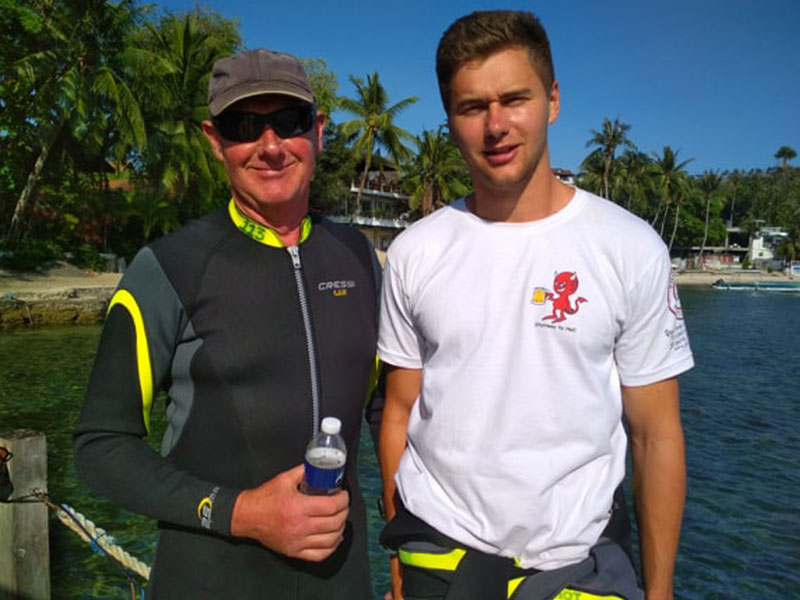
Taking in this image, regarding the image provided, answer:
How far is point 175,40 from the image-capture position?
31.1 meters

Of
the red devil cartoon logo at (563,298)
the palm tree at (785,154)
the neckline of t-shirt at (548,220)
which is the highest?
the palm tree at (785,154)

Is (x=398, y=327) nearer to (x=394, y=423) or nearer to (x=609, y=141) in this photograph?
(x=394, y=423)

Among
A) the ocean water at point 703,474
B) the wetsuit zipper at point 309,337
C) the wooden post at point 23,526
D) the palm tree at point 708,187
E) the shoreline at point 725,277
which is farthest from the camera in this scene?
the palm tree at point 708,187

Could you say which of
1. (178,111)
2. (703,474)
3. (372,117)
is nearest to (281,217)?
(703,474)

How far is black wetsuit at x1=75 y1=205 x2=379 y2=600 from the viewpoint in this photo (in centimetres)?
201

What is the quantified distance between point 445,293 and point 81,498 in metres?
7.49

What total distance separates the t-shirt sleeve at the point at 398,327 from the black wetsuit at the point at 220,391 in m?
0.16

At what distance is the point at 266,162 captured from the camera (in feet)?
7.74

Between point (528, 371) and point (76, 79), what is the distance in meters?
28.4

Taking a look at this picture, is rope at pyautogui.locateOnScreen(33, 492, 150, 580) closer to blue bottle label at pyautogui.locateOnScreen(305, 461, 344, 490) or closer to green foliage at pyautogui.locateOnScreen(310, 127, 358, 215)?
blue bottle label at pyautogui.locateOnScreen(305, 461, 344, 490)

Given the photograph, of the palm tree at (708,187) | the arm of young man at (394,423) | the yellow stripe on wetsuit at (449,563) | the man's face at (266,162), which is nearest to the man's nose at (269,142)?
the man's face at (266,162)

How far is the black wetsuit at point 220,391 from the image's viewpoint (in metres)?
2.01

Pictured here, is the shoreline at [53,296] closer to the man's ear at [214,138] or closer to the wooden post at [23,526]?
the wooden post at [23,526]

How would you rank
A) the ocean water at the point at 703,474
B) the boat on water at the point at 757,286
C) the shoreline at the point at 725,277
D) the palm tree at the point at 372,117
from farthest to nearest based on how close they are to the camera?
the shoreline at the point at 725,277 < the boat on water at the point at 757,286 < the palm tree at the point at 372,117 < the ocean water at the point at 703,474
